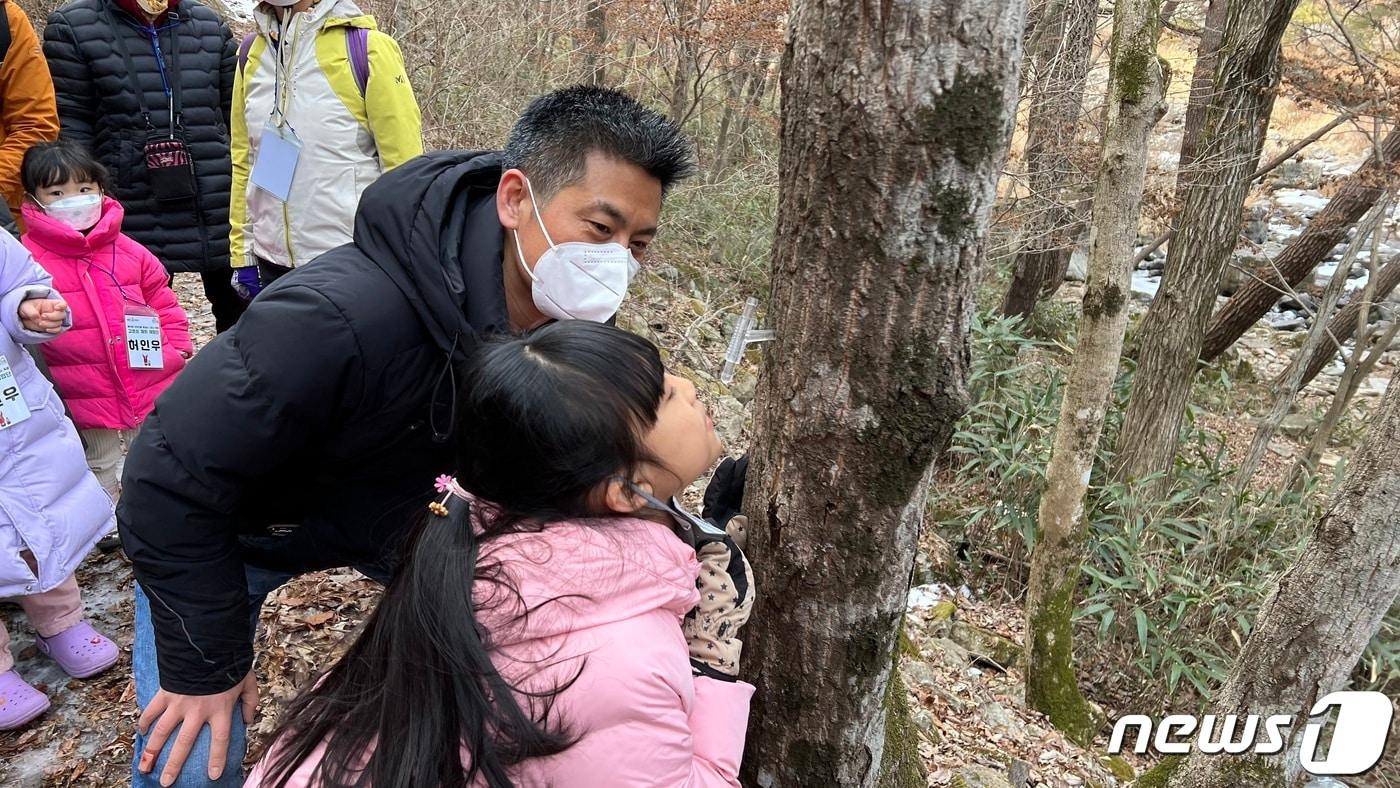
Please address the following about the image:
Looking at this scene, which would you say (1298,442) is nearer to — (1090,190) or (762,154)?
(1090,190)

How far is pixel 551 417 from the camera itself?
1.30 metres

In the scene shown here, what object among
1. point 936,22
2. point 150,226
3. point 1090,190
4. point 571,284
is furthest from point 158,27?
point 1090,190

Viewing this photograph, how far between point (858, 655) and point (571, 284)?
94 cm

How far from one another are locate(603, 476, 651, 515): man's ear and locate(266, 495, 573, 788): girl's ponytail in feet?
0.69

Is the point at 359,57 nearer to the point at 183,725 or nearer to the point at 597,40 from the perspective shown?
the point at 183,725

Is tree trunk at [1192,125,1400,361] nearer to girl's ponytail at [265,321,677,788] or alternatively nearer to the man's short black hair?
the man's short black hair

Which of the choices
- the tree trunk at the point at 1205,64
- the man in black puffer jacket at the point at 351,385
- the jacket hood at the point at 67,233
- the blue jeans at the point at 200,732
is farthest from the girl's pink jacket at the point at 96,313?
the tree trunk at the point at 1205,64

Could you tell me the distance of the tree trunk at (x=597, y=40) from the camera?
7.42 metres

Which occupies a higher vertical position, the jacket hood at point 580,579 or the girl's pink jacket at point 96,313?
the jacket hood at point 580,579

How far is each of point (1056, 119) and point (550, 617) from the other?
270 inches

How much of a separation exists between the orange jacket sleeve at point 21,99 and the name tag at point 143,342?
747mm

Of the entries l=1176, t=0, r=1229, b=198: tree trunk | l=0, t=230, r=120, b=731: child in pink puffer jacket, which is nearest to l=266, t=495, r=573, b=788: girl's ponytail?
l=0, t=230, r=120, b=731: child in pink puffer jacket

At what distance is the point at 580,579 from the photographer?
49.1 inches

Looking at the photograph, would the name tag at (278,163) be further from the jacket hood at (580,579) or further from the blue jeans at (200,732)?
the jacket hood at (580,579)
